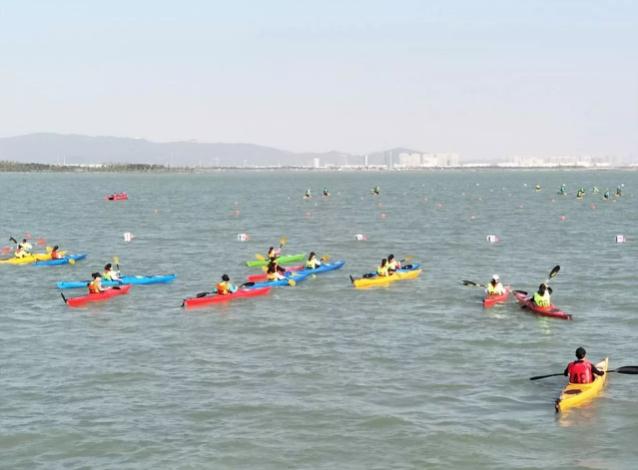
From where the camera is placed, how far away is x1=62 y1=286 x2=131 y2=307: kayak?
1544 inches

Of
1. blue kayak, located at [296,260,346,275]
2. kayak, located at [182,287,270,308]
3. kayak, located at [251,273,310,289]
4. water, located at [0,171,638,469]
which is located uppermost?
blue kayak, located at [296,260,346,275]

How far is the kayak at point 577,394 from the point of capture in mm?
23594

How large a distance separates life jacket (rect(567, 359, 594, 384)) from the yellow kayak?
65.1ft

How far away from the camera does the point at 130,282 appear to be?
4462 cm

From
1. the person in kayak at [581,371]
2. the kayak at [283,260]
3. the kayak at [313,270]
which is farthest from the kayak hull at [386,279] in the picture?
the person in kayak at [581,371]

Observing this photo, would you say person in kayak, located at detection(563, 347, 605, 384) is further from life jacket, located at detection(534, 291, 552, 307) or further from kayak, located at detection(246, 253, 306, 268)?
kayak, located at detection(246, 253, 306, 268)

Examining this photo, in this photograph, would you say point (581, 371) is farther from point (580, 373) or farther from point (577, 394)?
point (577, 394)

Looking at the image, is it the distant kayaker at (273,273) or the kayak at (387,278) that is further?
the distant kayaker at (273,273)

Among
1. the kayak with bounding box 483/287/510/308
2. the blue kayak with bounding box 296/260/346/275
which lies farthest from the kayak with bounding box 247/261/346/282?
the kayak with bounding box 483/287/510/308

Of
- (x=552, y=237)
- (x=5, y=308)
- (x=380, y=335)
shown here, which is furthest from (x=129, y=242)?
(x=380, y=335)

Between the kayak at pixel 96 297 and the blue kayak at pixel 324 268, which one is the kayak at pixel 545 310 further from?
the kayak at pixel 96 297

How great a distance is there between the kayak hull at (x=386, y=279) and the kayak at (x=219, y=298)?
5243 millimetres

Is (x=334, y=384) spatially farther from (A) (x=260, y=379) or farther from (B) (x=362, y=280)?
(B) (x=362, y=280)

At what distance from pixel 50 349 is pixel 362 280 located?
17719 mm
